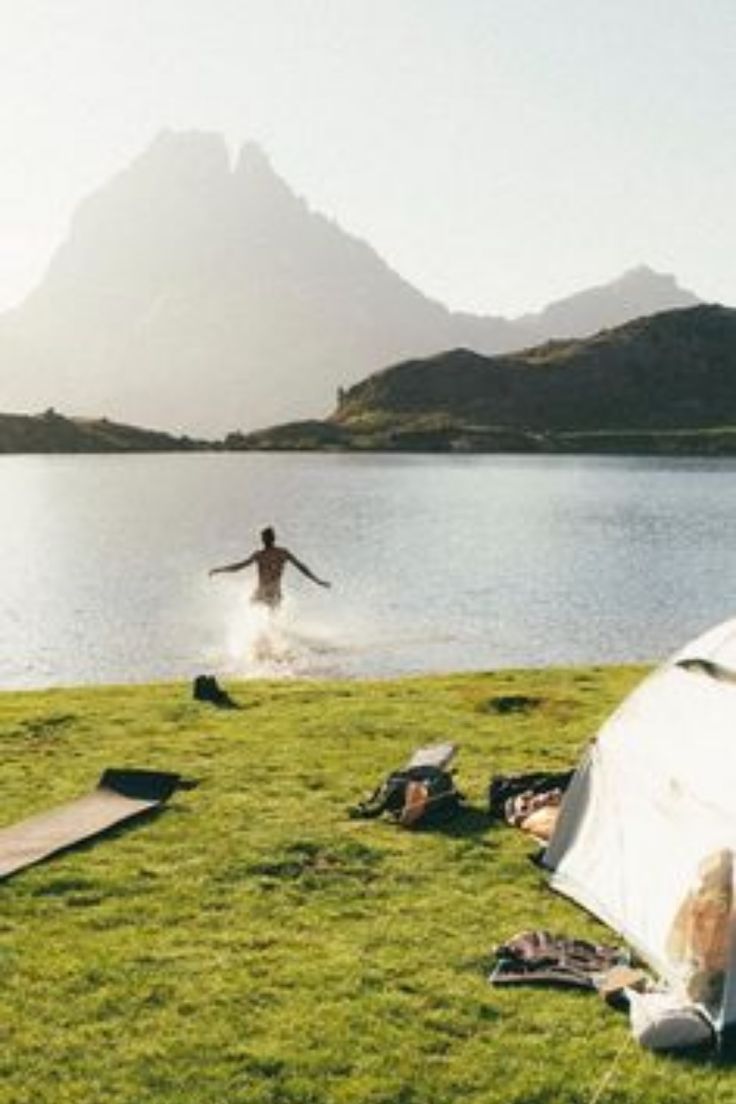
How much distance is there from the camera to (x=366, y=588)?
68938 millimetres

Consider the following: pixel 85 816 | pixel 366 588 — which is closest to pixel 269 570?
pixel 85 816

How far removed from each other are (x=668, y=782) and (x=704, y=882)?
2.10m

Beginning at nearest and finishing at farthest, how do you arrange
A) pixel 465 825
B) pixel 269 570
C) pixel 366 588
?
pixel 465 825 → pixel 269 570 → pixel 366 588

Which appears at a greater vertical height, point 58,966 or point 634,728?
point 634,728

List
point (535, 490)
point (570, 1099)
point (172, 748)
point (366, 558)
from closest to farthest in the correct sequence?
1. point (570, 1099)
2. point (172, 748)
3. point (366, 558)
4. point (535, 490)

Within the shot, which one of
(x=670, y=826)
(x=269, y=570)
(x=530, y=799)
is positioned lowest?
(x=530, y=799)

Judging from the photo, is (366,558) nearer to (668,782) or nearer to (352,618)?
(352,618)

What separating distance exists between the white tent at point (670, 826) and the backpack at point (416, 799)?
2.02 metres

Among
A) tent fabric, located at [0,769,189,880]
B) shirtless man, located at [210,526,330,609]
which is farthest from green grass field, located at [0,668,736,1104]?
shirtless man, located at [210,526,330,609]

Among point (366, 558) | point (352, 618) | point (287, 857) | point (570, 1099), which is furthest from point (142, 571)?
point (570, 1099)

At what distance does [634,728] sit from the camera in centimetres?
1611

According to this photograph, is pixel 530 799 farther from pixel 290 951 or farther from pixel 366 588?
pixel 366 588

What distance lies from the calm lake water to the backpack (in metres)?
20.9

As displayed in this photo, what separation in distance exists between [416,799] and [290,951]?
4615mm
